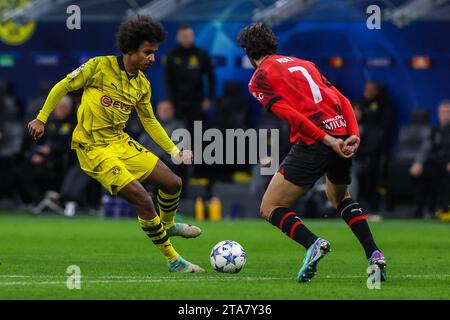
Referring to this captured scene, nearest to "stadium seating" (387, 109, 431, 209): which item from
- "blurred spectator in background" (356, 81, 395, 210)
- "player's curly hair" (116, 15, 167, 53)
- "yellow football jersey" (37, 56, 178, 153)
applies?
"blurred spectator in background" (356, 81, 395, 210)

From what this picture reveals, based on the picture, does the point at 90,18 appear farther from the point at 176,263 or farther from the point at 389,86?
the point at 176,263

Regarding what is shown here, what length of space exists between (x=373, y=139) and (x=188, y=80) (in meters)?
3.35

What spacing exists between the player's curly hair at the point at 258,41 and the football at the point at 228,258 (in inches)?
69.0

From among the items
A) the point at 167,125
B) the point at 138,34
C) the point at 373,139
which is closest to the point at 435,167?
the point at 373,139

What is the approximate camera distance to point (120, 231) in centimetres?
1708

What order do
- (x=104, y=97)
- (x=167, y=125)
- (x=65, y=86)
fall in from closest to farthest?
(x=65, y=86)
(x=104, y=97)
(x=167, y=125)

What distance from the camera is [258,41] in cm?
1023

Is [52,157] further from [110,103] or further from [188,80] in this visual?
[110,103]

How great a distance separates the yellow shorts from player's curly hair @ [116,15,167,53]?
0.91 metres

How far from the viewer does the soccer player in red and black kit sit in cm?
1005

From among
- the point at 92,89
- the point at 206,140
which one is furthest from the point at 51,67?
the point at 92,89

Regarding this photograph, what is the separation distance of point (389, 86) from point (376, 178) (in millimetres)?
1910
